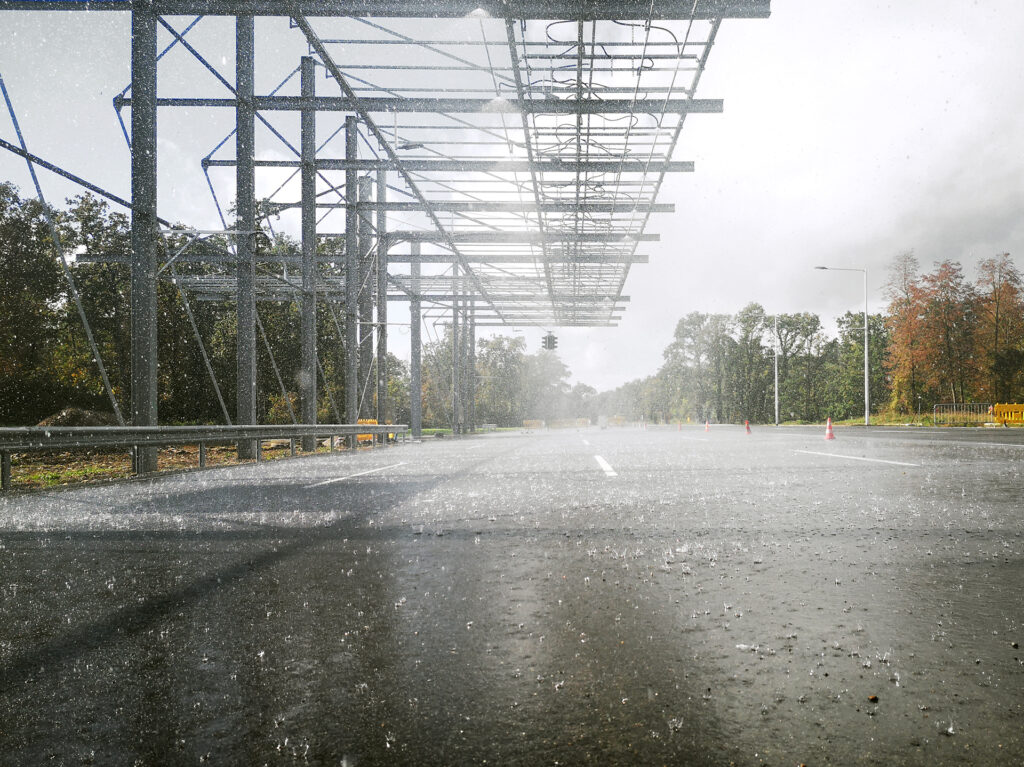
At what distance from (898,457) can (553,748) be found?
13.6 m

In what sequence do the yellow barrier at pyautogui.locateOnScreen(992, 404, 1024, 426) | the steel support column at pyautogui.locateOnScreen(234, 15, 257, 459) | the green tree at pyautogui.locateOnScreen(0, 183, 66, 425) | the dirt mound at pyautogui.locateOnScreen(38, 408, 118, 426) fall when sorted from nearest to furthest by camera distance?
the steel support column at pyautogui.locateOnScreen(234, 15, 257, 459)
the dirt mound at pyautogui.locateOnScreen(38, 408, 118, 426)
the green tree at pyautogui.locateOnScreen(0, 183, 66, 425)
the yellow barrier at pyautogui.locateOnScreen(992, 404, 1024, 426)

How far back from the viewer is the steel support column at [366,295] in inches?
1122

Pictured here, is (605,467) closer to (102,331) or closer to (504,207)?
(504,207)

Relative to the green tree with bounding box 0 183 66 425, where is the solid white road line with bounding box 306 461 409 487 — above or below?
below

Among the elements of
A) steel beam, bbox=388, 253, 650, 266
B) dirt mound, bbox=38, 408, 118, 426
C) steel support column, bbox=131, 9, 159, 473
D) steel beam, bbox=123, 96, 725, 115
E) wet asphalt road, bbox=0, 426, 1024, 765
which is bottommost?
wet asphalt road, bbox=0, 426, 1024, 765

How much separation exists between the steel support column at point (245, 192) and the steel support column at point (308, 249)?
134 inches

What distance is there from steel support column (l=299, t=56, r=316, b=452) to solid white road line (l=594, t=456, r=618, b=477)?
1081 centimetres

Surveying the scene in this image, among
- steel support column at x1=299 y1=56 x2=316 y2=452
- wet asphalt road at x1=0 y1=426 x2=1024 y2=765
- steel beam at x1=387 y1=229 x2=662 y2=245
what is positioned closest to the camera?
wet asphalt road at x1=0 y1=426 x2=1024 y2=765

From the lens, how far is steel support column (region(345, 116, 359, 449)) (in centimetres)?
2570

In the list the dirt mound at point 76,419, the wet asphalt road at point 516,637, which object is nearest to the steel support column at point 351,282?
the dirt mound at point 76,419

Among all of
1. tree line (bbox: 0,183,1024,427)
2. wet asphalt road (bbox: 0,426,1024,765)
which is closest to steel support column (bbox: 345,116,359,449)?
tree line (bbox: 0,183,1024,427)

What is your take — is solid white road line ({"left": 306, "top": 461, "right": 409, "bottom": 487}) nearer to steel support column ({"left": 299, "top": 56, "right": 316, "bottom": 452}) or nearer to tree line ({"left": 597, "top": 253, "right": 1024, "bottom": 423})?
steel support column ({"left": 299, "top": 56, "right": 316, "bottom": 452})

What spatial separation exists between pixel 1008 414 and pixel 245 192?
47.4m

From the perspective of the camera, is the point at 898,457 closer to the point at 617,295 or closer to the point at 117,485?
the point at 117,485
